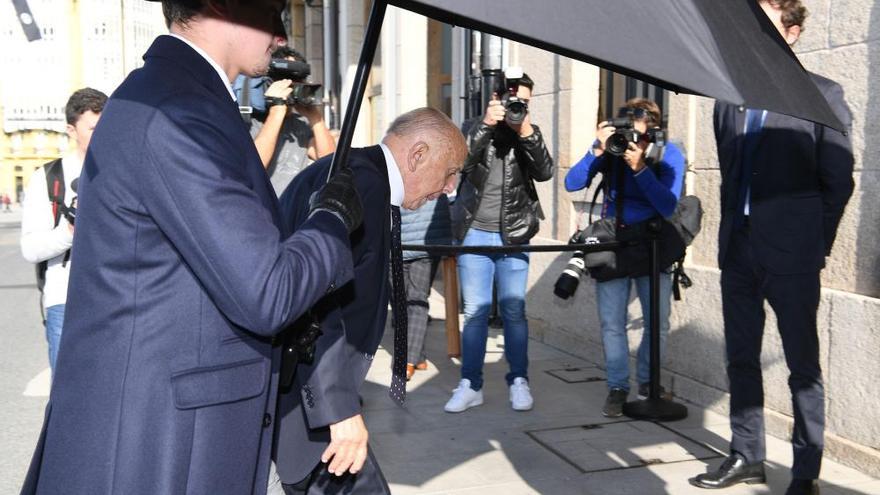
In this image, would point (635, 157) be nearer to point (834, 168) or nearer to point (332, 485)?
point (834, 168)

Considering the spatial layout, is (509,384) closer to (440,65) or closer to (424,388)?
(424,388)

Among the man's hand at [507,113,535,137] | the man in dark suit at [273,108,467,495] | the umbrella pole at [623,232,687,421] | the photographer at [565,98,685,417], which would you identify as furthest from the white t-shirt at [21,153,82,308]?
the umbrella pole at [623,232,687,421]

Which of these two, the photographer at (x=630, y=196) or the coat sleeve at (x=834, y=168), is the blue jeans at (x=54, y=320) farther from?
the coat sleeve at (x=834, y=168)

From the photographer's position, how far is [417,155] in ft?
8.81

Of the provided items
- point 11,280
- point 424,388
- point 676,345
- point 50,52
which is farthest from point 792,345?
point 50,52

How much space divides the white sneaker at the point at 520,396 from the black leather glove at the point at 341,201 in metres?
3.57

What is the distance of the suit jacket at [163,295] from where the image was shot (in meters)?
1.68

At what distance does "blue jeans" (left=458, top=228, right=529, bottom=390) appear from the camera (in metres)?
5.47

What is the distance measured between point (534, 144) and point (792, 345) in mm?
2047

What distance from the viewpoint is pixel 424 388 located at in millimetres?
6176

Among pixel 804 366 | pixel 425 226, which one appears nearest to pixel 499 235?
pixel 425 226

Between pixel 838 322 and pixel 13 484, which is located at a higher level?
pixel 838 322

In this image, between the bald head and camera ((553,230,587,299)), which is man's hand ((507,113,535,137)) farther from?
the bald head

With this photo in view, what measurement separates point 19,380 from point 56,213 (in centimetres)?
332
